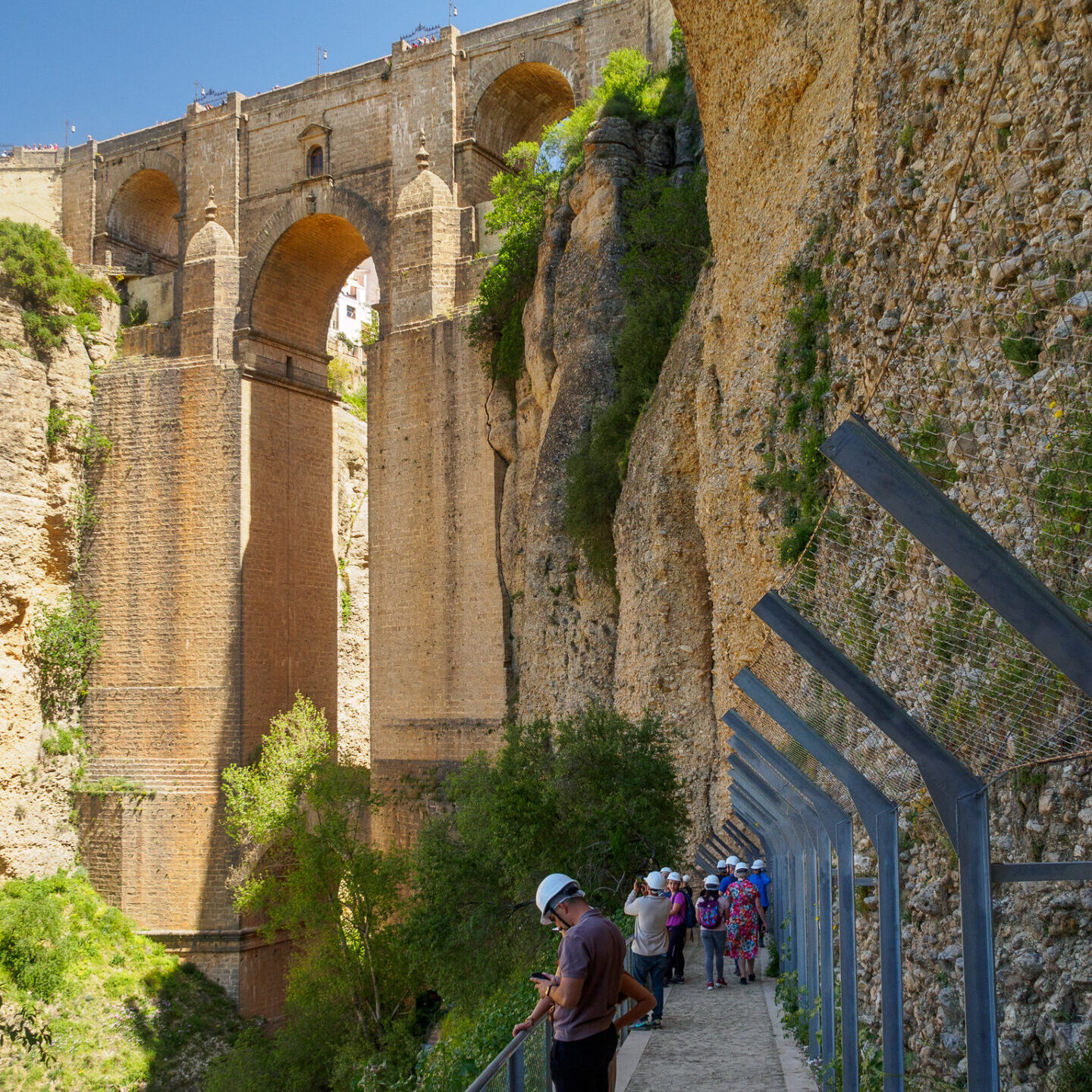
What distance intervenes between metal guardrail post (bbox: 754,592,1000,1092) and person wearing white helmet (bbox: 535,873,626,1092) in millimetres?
1226

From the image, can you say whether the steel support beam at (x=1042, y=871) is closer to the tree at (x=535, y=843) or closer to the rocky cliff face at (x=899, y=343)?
the rocky cliff face at (x=899, y=343)

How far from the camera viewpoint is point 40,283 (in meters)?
29.1

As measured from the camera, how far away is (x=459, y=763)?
24.0 m

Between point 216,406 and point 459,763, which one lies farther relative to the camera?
point 216,406

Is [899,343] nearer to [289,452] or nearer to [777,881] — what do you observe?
[777,881]

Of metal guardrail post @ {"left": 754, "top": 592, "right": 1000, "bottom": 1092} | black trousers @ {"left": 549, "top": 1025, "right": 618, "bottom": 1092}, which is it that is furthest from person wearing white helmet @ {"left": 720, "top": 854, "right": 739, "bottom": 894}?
metal guardrail post @ {"left": 754, "top": 592, "right": 1000, "bottom": 1092}

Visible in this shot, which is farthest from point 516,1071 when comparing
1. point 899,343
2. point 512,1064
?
point 899,343

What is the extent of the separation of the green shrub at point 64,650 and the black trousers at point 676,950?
21242mm

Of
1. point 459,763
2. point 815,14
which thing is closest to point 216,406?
point 459,763

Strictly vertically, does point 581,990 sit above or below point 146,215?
below

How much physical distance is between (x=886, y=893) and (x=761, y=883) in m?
8.39

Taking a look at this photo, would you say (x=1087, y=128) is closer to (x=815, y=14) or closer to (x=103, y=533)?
(x=815, y=14)

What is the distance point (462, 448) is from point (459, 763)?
663 cm

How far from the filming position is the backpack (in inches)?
386
